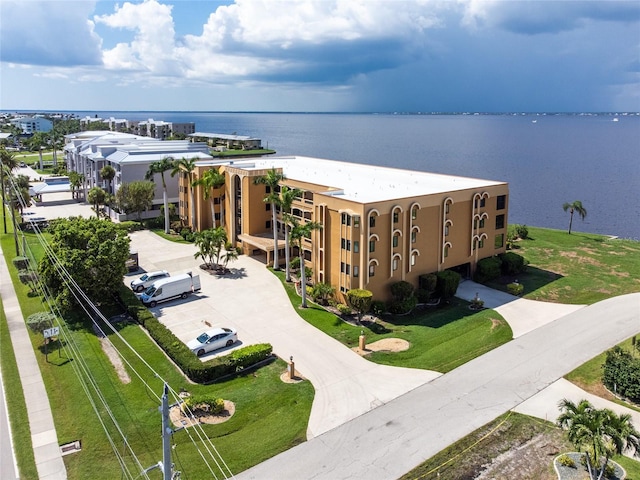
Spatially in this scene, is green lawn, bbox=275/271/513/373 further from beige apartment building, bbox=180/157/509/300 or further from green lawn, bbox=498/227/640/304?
green lawn, bbox=498/227/640/304

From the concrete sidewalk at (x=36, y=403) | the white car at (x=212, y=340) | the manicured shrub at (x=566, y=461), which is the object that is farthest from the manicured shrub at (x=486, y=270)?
the concrete sidewalk at (x=36, y=403)

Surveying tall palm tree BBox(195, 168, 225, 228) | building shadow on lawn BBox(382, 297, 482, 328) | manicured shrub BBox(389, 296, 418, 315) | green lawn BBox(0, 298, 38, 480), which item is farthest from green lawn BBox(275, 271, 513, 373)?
tall palm tree BBox(195, 168, 225, 228)

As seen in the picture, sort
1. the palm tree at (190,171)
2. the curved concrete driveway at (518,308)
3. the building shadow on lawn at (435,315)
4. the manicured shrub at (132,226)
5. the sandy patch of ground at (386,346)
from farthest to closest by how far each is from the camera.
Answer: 1. the manicured shrub at (132,226)
2. the palm tree at (190,171)
3. the building shadow on lawn at (435,315)
4. the curved concrete driveway at (518,308)
5. the sandy patch of ground at (386,346)

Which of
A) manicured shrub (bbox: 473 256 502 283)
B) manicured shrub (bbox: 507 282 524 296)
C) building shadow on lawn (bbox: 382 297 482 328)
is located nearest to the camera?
building shadow on lawn (bbox: 382 297 482 328)

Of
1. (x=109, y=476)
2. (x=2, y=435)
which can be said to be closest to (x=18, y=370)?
(x=2, y=435)

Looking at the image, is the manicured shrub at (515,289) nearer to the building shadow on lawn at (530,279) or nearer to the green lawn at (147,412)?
the building shadow on lawn at (530,279)

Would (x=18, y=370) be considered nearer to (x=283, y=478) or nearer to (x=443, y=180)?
(x=283, y=478)
